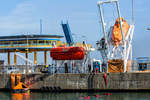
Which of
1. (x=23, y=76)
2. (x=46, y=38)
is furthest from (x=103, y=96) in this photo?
(x=46, y=38)

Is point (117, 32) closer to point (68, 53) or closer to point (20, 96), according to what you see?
point (68, 53)

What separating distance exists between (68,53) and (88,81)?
633 cm

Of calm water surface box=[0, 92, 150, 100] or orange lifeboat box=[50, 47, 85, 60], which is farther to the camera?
orange lifeboat box=[50, 47, 85, 60]

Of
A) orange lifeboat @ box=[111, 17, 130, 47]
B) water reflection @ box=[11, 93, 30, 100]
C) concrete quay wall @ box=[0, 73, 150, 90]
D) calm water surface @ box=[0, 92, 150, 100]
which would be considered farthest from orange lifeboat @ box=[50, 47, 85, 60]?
water reflection @ box=[11, 93, 30, 100]

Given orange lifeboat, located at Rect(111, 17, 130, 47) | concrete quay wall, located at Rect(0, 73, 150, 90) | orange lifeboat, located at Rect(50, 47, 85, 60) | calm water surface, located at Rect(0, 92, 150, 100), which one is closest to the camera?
calm water surface, located at Rect(0, 92, 150, 100)

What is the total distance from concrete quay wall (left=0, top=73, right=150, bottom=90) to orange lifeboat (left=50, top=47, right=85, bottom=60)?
142 inches

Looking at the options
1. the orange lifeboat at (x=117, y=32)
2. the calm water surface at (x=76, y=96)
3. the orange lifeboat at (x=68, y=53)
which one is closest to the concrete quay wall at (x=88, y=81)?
the calm water surface at (x=76, y=96)

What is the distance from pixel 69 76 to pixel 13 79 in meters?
9.93

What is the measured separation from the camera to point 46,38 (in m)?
77.3

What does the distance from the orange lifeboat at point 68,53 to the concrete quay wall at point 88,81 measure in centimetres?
360

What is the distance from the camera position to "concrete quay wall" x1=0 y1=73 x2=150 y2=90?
56.2 m

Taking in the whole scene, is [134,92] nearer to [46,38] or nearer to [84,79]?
[84,79]

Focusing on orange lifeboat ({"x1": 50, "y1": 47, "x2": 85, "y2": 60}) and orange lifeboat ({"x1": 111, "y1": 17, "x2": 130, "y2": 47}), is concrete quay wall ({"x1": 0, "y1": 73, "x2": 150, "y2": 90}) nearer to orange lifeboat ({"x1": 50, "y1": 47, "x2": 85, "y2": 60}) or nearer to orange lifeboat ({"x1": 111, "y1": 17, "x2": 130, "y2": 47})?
orange lifeboat ({"x1": 50, "y1": 47, "x2": 85, "y2": 60})

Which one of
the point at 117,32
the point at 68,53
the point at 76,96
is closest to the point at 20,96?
the point at 76,96
